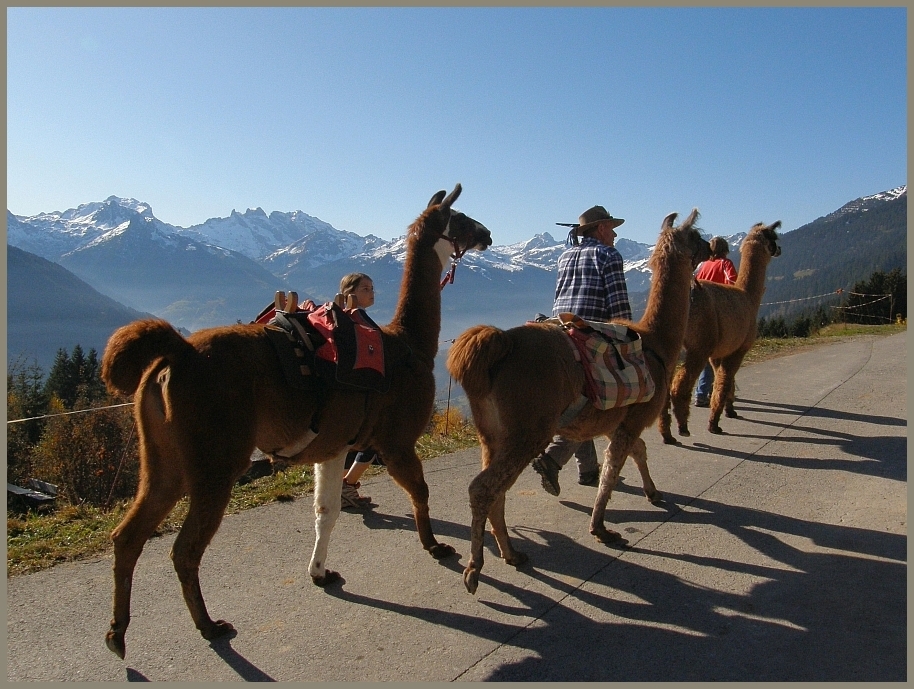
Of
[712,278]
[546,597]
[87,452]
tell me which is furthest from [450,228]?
[87,452]

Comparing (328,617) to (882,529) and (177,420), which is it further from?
(882,529)

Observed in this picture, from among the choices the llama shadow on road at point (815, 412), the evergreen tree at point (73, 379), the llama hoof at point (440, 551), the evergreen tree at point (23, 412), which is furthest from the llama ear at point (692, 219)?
the evergreen tree at point (73, 379)

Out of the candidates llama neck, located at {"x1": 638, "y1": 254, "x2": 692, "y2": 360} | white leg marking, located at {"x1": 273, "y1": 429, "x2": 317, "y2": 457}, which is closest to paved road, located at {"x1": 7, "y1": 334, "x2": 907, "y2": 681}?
white leg marking, located at {"x1": 273, "y1": 429, "x2": 317, "y2": 457}

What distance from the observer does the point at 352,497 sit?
16.1 feet

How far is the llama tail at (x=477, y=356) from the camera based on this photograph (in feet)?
11.6

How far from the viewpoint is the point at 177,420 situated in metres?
2.92

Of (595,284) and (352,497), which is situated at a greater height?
(595,284)

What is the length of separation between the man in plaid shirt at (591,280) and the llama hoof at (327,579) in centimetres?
168

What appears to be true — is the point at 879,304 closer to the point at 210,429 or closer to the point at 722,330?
the point at 722,330

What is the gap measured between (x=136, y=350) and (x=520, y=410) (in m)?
2.04

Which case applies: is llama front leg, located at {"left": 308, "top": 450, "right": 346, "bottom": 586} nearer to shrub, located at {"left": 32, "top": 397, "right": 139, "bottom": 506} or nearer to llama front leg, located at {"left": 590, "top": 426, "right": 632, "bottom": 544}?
llama front leg, located at {"left": 590, "top": 426, "right": 632, "bottom": 544}

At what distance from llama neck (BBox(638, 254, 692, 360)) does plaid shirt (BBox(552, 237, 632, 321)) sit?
213 millimetres

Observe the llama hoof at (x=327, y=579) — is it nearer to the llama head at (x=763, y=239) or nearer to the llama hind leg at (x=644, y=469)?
the llama hind leg at (x=644, y=469)

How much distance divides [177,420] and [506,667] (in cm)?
193
